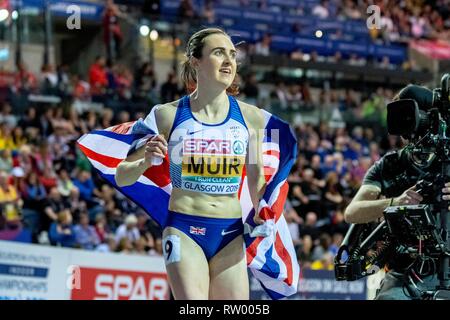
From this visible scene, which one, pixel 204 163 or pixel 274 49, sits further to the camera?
pixel 274 49

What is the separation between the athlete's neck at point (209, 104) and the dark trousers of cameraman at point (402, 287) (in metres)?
1.66

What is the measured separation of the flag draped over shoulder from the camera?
651cm

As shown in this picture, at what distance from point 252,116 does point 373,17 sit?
1846 cm

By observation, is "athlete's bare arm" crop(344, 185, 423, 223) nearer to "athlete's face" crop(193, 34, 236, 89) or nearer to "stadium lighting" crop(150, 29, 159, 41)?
"athlete's face" crop(193, 34, 236, 89)

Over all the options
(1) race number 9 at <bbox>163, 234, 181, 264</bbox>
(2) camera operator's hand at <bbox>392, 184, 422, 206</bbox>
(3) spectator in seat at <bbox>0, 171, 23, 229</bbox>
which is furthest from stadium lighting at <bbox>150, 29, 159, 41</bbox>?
(1) race number 9 at <bbox>163, 234, 181, 264</bbox>

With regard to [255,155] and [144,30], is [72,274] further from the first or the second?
[144,30]

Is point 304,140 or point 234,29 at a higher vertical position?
point 234,29

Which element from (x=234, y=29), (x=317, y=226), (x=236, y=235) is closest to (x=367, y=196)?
(x=236, y=235)

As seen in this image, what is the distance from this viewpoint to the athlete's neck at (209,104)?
20.8ft

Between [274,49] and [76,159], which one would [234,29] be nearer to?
[274,49]

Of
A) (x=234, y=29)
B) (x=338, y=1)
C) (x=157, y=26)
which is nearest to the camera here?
(x=157, y=26)

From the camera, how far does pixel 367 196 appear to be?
23.5ft

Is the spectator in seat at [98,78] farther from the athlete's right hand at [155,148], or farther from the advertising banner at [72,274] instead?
the athlete's right hand at [155,148]

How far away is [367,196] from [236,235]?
4.25 feet
